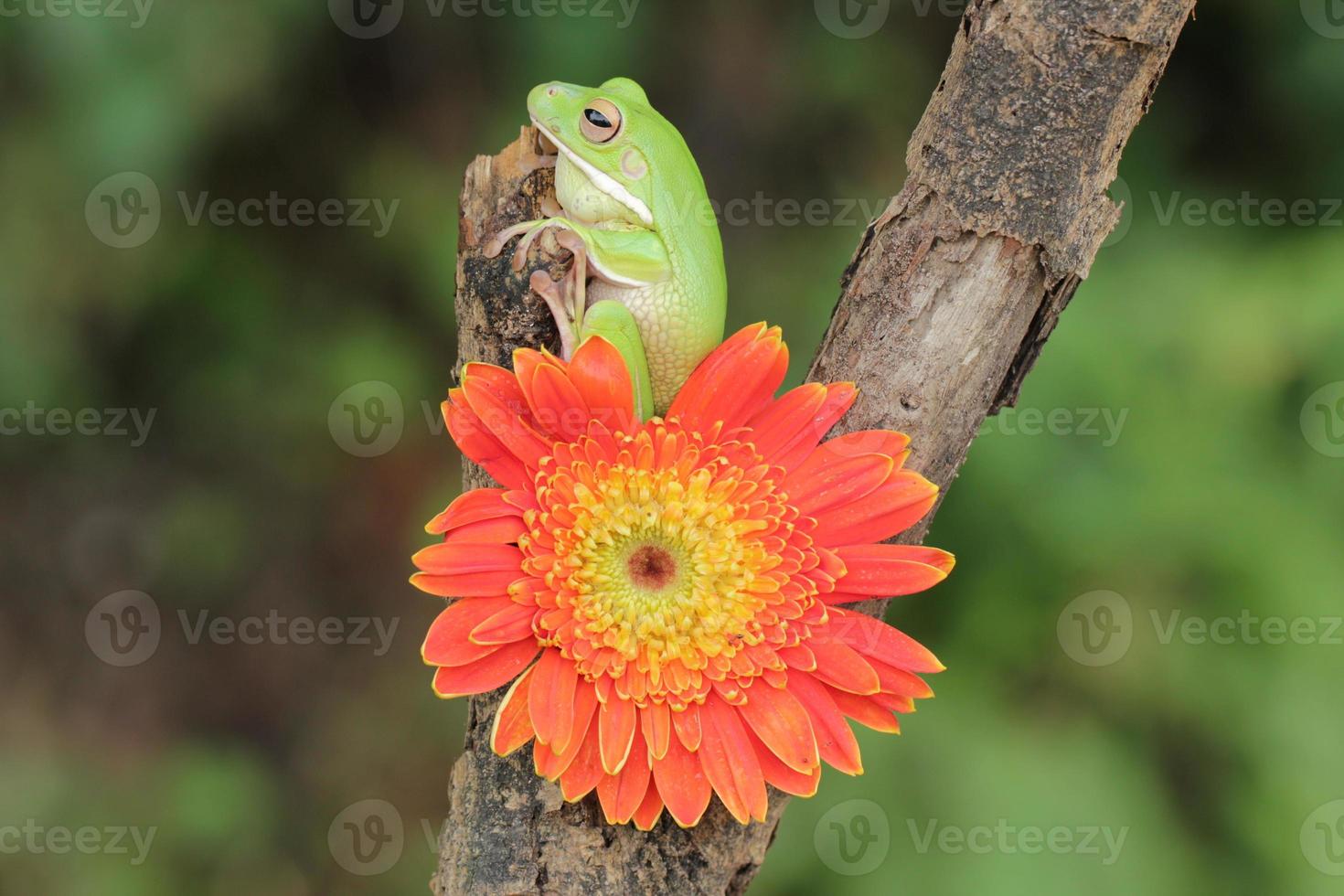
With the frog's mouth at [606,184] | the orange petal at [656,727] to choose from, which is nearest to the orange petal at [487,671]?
the orange petal at [656,727]

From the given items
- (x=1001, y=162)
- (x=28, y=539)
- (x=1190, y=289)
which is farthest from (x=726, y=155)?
(x=28, y=539)

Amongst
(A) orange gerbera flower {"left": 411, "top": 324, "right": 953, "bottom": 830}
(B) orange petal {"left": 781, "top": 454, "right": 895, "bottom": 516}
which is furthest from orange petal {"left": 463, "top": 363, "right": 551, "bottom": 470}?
(B) orange petal {"left": 781, "top": 454, "right": 895, "bottom": 516}

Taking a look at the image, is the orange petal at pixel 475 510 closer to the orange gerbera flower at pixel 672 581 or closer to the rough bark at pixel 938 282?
the orange gerbera flower at pixel 672 581

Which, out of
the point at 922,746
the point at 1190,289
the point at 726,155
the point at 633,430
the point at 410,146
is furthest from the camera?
the point at 726,155

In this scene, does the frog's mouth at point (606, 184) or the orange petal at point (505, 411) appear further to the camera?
the frog's mouth at point (606, 184)

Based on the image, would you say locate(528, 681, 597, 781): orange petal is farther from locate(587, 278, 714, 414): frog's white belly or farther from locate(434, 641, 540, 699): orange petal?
locate(587, 278, 714, 414): frog's white belly

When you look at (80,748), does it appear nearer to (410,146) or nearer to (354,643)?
(354,643)
